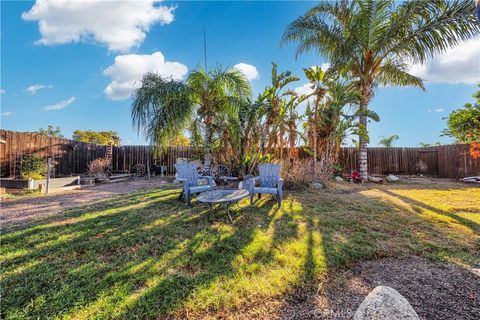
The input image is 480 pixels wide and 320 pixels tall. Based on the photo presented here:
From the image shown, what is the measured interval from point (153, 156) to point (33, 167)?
483 cm

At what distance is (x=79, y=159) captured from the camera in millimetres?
11523

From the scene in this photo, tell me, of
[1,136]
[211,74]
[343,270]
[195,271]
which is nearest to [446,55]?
[211,74]

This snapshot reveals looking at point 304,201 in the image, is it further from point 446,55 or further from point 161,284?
point 446,55

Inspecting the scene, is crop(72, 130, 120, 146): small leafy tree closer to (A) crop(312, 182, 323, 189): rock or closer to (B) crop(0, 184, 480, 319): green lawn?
(B) crop(0, 184, 480, 319): green lawn

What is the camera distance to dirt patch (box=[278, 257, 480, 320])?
Answer: 161 cm

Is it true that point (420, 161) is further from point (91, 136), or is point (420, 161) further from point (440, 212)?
point (91, 136)

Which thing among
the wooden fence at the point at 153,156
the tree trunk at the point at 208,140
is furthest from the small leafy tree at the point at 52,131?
the tree trunk at the point at 208,140

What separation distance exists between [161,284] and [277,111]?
599cm

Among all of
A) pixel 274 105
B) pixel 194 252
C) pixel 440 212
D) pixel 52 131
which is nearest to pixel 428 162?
pixel 440 212

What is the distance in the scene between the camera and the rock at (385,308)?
1.30 meters

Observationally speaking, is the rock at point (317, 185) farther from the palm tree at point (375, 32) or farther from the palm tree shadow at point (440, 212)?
the palm tree at point (375, 32)

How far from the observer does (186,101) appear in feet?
22.4

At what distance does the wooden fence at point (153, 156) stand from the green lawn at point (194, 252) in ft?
19.9

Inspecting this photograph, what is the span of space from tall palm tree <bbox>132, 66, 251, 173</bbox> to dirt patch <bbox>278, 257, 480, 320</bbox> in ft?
18.7
